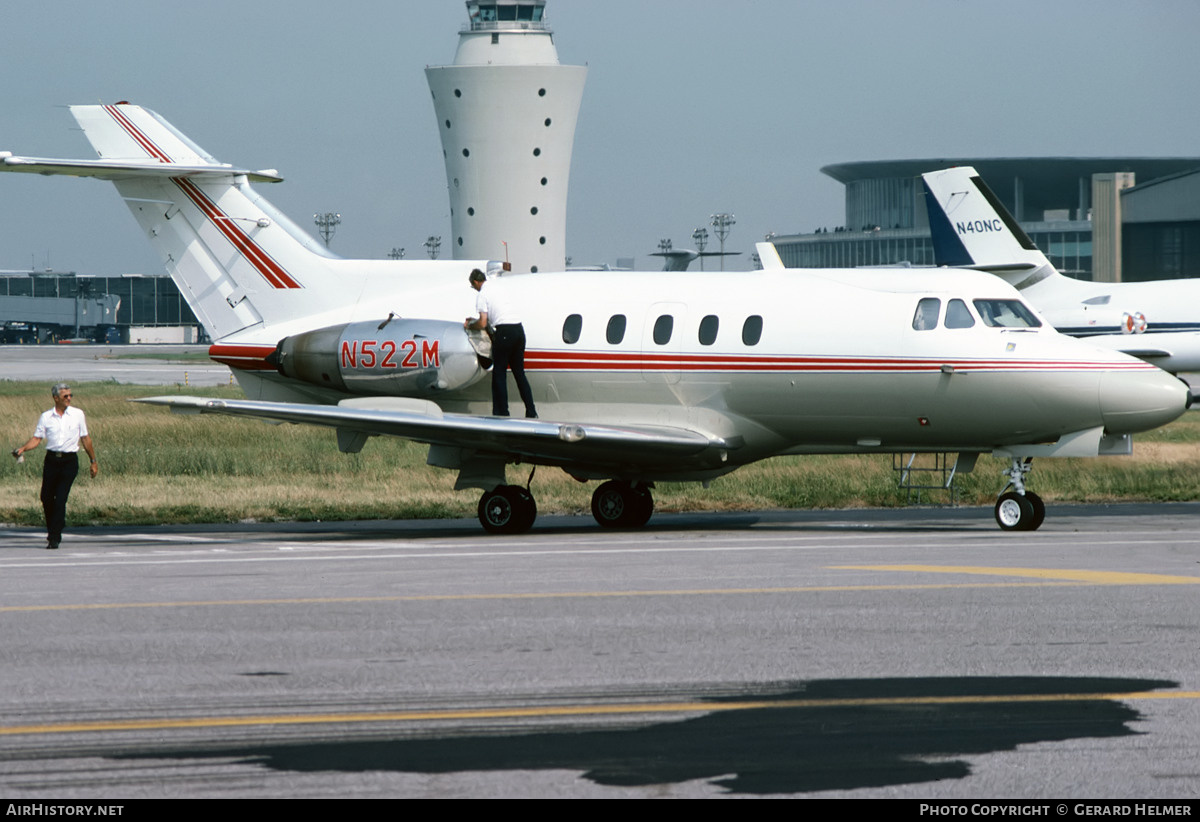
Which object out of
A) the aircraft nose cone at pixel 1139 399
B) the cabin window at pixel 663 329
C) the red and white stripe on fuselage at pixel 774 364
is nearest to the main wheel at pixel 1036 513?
the aircraft nose cone at pixel 1139 399

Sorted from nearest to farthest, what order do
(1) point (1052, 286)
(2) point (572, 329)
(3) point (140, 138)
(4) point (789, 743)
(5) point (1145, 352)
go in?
1. (4) point (789, 743)
2. (2) point (572, 329)
3. (3) point (140, 138)
4. (5) point (1145, 352)
5. (1) point (1052, 286)

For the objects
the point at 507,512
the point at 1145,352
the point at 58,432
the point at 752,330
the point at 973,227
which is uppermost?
the point at 973,227

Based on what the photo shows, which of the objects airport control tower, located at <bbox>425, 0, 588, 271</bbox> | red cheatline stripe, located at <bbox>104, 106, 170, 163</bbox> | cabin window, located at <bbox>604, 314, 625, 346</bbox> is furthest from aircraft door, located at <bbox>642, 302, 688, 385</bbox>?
airport control tower, located at <bbox>425, 0, 588, 271</bbox>

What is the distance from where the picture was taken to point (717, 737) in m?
7.36

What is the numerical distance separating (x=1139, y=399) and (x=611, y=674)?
10.1 metres

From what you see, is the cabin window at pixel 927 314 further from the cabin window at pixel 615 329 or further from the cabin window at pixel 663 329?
the cabin window at pixel 615 329

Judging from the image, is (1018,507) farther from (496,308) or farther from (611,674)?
(611,674)

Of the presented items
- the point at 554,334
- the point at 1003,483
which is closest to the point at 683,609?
the point at 554,334

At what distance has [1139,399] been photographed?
17047mm

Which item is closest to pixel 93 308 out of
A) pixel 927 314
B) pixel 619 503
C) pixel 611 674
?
pixel 619 503

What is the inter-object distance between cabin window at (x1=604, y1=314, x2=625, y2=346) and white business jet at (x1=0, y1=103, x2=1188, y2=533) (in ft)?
0.08

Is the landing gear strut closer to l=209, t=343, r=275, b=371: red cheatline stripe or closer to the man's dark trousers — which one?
l=209, t=343, r=275, b=371: red cheatline stripe

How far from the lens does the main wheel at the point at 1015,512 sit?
1758 centimetres
